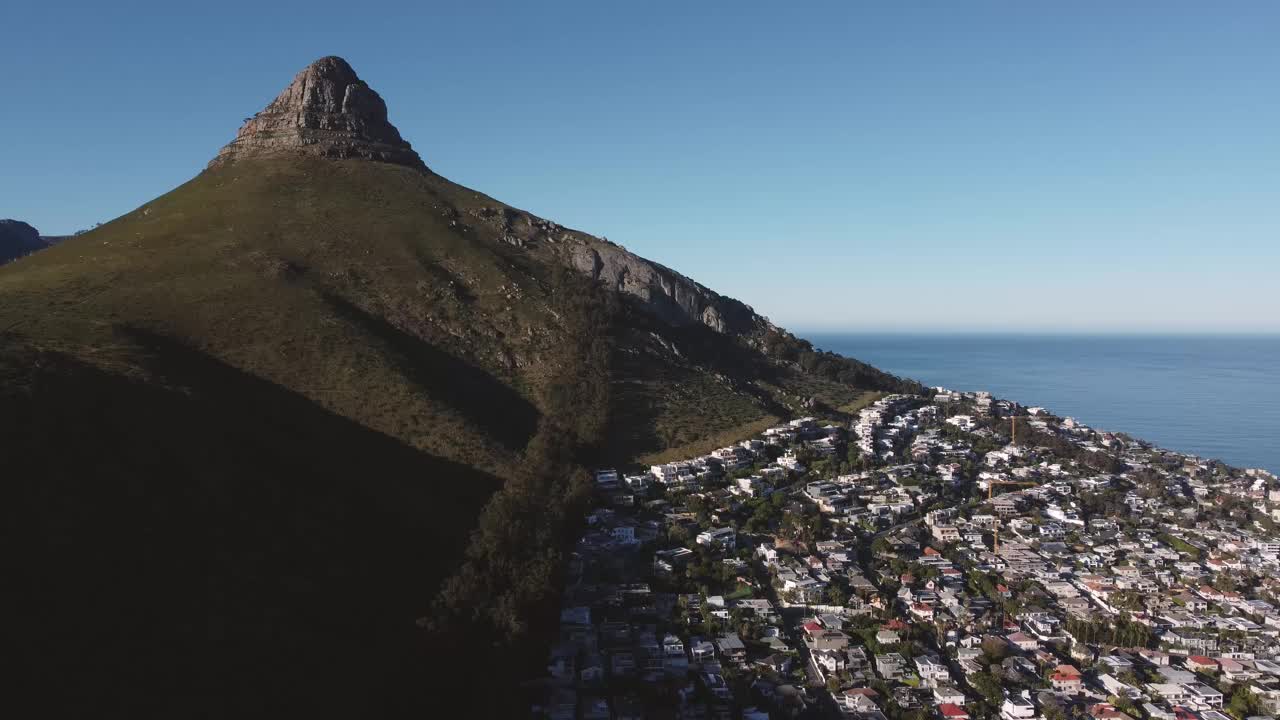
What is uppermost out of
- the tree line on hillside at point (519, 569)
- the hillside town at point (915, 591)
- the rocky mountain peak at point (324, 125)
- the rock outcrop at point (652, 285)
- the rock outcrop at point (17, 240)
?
the rocky mountain peak at point (324, 125)

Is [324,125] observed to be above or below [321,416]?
above

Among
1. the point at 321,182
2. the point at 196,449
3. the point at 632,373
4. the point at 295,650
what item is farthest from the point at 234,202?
the point at 295,650

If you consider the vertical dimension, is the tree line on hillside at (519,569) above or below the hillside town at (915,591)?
above

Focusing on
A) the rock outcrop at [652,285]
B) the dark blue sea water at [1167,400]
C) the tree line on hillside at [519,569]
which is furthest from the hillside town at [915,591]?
the dark blue sea water at [1167,400]

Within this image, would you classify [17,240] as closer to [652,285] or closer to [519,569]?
[652,285]

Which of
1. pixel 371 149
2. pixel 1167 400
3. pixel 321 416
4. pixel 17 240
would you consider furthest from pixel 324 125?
pixel 1167 400

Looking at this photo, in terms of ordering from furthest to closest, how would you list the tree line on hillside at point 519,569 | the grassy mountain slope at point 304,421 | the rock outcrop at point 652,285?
the rock outcrop at point 652,285, the tree line on hillside at point 519,569, the grassy mountain slope at point 304,421

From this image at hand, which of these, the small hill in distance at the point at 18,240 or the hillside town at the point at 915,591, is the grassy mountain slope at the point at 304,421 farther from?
the small hill in distance at the point at 18,240
